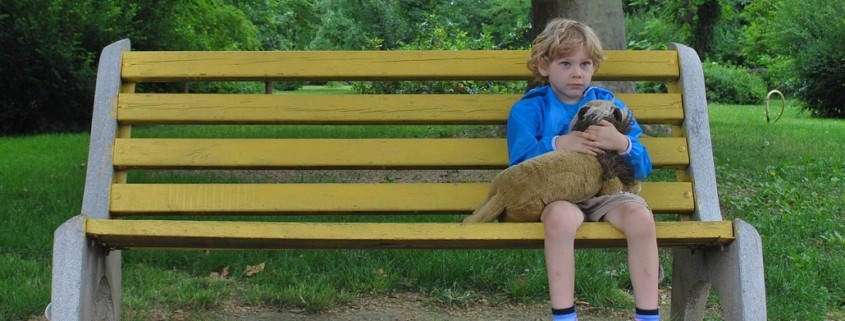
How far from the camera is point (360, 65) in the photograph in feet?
11.0

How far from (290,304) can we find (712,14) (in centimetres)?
2207

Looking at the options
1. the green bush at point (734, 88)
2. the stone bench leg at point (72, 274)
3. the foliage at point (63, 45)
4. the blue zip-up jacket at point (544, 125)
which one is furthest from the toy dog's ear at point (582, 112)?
the green bush at point (734, 88)

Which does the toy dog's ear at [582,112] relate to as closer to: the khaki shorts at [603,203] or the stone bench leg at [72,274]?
the khaki shorts at [603,203]

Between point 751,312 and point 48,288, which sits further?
point 48,288

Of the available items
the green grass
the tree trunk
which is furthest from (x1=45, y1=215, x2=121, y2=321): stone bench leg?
the tree trunk

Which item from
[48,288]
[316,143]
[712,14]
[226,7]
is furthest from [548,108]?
[712,14]

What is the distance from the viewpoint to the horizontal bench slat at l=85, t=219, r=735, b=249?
8.40ft

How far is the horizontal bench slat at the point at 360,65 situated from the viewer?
332 cm

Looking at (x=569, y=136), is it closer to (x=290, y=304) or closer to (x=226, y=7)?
(x=290, y=304)

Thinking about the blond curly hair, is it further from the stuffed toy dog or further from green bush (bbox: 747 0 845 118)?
green bush (bbox: 747 0 845 118)

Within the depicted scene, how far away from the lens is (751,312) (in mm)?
2594

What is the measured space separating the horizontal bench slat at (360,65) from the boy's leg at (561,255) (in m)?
0.86

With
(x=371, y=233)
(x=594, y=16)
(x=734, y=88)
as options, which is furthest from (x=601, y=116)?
(x=734, y=88)

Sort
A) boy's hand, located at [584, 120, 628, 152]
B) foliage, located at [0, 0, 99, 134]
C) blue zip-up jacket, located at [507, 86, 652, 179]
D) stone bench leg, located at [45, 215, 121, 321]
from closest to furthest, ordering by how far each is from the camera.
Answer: stone bench leg, located at [45, 215, 121, 321] → boy's hand, located at [584, 120, 628, 152] → blue zip-up jacket, located at [507, 86, 652, 179] → foliage, located at [0, 0, 99, 134]
